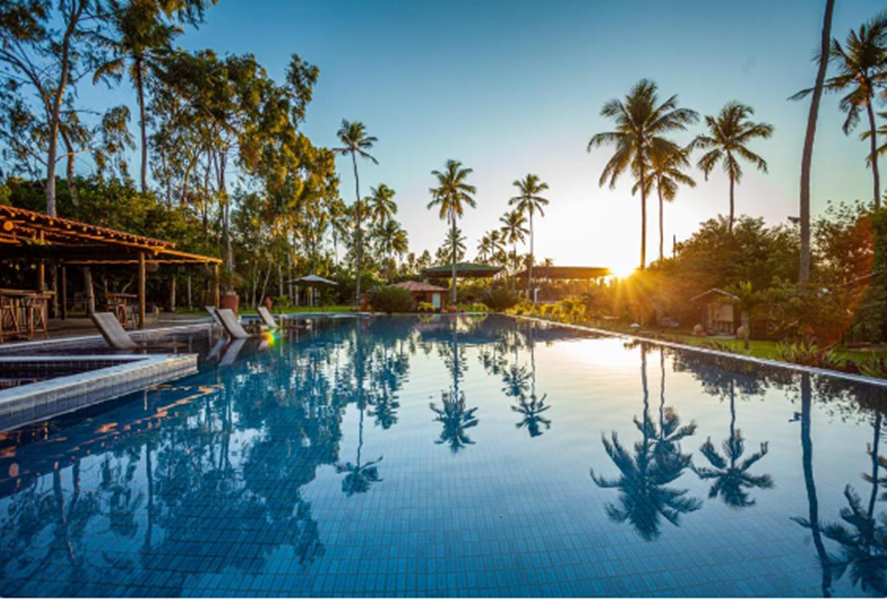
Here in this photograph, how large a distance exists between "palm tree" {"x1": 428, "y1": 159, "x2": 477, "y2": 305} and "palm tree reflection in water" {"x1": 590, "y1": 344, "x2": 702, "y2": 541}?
2785 centimetres

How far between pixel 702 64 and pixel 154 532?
681 inches

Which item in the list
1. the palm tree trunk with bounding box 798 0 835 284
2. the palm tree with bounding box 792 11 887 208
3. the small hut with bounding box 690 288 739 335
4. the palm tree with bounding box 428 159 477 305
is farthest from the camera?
the palm tree with bounding box 428 159 477 305

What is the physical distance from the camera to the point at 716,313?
17.0 metres

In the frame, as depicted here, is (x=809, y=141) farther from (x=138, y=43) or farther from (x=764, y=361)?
(x=138, y=43)

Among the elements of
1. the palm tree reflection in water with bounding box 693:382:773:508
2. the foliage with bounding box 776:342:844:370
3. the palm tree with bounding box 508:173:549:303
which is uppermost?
the palm tree with bounding box 508:173:549:303

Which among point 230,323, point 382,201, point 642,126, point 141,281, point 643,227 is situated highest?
point 382,201

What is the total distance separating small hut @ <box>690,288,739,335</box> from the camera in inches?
629

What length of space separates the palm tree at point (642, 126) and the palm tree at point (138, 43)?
17.4 meters

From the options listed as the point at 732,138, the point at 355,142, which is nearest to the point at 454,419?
the point at 732,138

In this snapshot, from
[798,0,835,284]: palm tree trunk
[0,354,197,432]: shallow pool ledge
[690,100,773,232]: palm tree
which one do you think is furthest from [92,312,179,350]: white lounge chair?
[690,100,773,232]: palm tree

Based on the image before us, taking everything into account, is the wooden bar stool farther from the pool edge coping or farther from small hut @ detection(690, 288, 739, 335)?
small hut @ detection(690, 288, 739, 335)

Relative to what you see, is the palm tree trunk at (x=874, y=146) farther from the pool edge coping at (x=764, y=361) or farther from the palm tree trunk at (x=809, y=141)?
the pool edge coping at (x=764, y=361)

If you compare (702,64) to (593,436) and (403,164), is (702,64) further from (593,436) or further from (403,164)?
(593,436)

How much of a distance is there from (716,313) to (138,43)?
2340 centimetres
